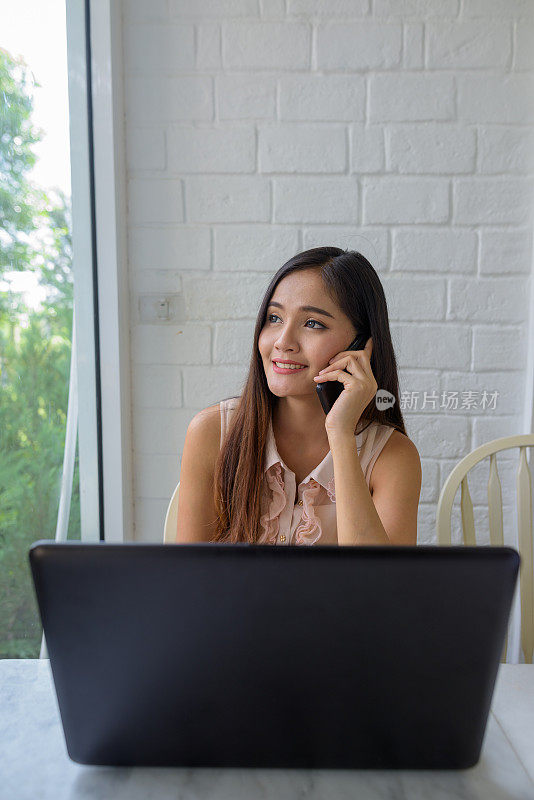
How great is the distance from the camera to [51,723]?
0.65m

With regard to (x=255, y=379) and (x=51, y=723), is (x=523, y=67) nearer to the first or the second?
(x=255, y=379)

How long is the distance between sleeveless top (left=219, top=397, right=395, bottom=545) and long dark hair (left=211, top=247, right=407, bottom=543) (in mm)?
19

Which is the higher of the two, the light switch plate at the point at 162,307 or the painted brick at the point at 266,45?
the painted brick at the point at 266,45

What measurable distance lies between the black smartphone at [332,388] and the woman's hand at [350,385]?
11mm

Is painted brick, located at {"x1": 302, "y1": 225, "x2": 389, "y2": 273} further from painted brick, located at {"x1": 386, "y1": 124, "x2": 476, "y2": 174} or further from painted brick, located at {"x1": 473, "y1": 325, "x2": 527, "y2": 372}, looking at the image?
painted brick, located at {"x1": 473, "y1": 325, "x2": 527, "y2": 372}

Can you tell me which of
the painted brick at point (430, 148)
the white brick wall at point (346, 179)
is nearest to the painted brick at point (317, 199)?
the white brick wall at point (346, 179)

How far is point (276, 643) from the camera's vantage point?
1.61 feet

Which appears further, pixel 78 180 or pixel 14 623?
pixel 78 180

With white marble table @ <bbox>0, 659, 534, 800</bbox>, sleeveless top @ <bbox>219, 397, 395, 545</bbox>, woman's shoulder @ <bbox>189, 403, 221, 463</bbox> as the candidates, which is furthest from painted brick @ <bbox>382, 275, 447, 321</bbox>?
white marble table @ <bbox>0, 659, 534, 800</bbox>

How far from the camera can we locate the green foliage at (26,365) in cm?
117

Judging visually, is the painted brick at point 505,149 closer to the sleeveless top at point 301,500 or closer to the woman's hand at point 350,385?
the woman's hand at point 350,385

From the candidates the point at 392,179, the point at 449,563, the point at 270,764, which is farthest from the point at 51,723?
the point at 392,179

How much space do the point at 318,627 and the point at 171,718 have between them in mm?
144

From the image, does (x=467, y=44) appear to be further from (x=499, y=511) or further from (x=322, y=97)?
(x=499, y=511)
